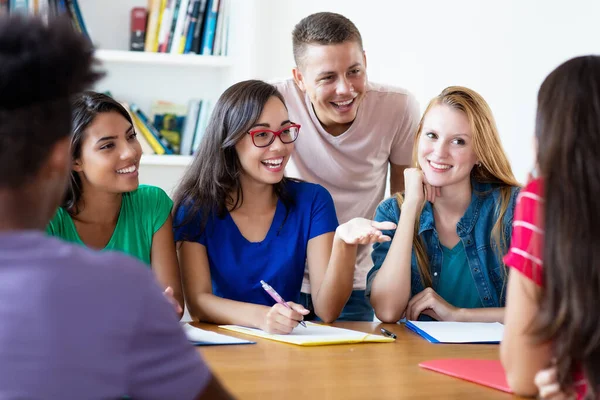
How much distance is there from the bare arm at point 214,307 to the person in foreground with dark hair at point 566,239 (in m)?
0.72

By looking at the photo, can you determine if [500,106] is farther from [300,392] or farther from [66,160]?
[66,160]

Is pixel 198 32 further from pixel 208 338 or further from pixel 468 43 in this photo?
pixel 208 338

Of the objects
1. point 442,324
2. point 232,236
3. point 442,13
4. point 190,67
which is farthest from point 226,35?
point 442,324

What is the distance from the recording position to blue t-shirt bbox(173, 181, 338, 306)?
215cm

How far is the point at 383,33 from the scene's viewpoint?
3490 mm

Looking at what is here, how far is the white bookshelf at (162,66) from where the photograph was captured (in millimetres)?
3479

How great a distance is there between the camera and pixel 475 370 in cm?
138

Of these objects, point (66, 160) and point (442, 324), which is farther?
point (442, 324)

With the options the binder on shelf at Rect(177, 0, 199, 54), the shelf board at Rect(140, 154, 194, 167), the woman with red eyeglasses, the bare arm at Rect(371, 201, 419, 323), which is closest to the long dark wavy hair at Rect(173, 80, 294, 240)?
the woman with red eyeglasses

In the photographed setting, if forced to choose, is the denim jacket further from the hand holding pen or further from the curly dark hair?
the curly dark hair

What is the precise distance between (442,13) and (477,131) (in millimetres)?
1054

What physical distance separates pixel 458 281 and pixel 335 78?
2.74 feet

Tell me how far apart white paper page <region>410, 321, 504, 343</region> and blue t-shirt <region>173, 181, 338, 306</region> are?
0.45 meters

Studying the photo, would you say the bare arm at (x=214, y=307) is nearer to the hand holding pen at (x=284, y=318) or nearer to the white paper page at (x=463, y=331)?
the hand holding pen at (x=284, y=318)
